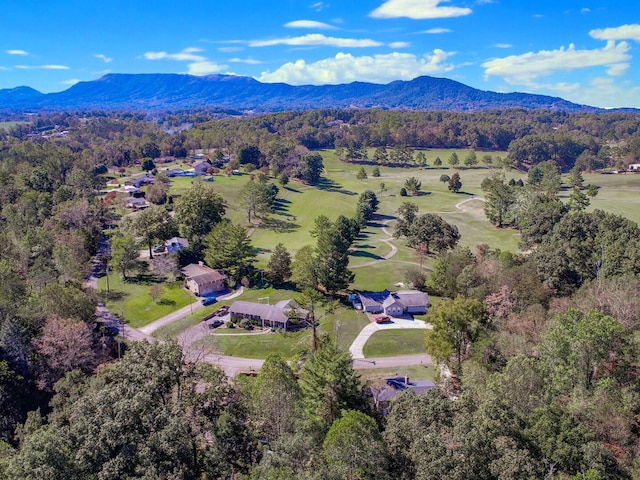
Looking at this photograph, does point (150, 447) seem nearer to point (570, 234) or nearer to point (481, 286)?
point (481, 286)

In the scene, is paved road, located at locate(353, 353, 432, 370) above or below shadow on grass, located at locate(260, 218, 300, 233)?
below

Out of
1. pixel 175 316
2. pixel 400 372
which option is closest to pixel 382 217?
pixel 175 316

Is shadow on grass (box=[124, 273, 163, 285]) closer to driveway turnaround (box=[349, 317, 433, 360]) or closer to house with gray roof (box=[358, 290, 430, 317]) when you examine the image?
house with gray roof (box=[358, 290, 430, 317])

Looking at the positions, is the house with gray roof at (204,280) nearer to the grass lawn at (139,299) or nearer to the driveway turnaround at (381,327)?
the grass lawn at (139,299)

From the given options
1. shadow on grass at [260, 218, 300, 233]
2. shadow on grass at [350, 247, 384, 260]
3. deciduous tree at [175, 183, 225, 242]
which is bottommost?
shadow on grass at [350, 247, 384, 260]

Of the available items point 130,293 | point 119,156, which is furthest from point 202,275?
point 119,156

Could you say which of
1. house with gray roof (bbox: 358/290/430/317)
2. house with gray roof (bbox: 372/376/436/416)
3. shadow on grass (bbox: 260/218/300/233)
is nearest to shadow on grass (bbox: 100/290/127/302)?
house with gray roof (bbox: 358/290/430/317)
